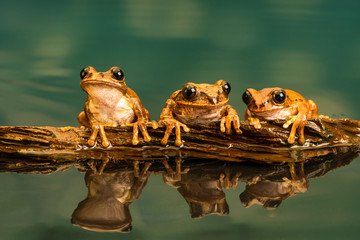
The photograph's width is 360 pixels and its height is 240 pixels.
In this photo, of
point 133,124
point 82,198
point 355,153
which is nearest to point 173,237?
point 82,198

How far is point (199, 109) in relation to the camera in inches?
141

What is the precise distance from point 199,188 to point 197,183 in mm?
88

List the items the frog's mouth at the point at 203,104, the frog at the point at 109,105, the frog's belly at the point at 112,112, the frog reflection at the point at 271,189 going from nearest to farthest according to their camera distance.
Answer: the frog reflection at the point at 271,189 < the frog's mouth at the point at 203,104 < the frog at the point at 109,105 < the frog's belly at the point at 112,112

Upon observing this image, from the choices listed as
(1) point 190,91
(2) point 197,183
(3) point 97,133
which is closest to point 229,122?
(1) point 190,91

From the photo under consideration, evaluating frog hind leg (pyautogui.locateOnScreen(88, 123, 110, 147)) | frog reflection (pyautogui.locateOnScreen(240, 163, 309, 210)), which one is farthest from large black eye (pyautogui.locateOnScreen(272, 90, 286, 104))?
frog hind leg (pyautogui.locateOnScreen(88, 123, 110, 147))

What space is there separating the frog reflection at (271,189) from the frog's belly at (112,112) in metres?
1.25

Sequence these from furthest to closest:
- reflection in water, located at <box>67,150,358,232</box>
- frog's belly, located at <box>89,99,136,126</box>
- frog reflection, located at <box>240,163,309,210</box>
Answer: frog's belly, located at <box>89,99,136,126</box> < frog reflection, located at <box>240,163,309,210</box> < reflection in water, located at <box>67,150,358,232</box>

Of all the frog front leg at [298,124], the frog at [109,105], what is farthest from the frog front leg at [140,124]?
the frog front leg at [298,124]

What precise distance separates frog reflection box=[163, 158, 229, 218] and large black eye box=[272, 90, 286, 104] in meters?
0.80

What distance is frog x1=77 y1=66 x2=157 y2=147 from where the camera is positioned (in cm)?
358

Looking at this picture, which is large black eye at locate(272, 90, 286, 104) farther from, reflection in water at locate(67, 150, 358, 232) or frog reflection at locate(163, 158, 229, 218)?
frog reflection at locate(163, 158, 229, 218)

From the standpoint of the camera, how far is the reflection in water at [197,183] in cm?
268

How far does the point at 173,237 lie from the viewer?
7.84 feet

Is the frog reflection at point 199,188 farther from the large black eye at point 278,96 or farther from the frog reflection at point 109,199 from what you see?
the large black eye at point 278,96
